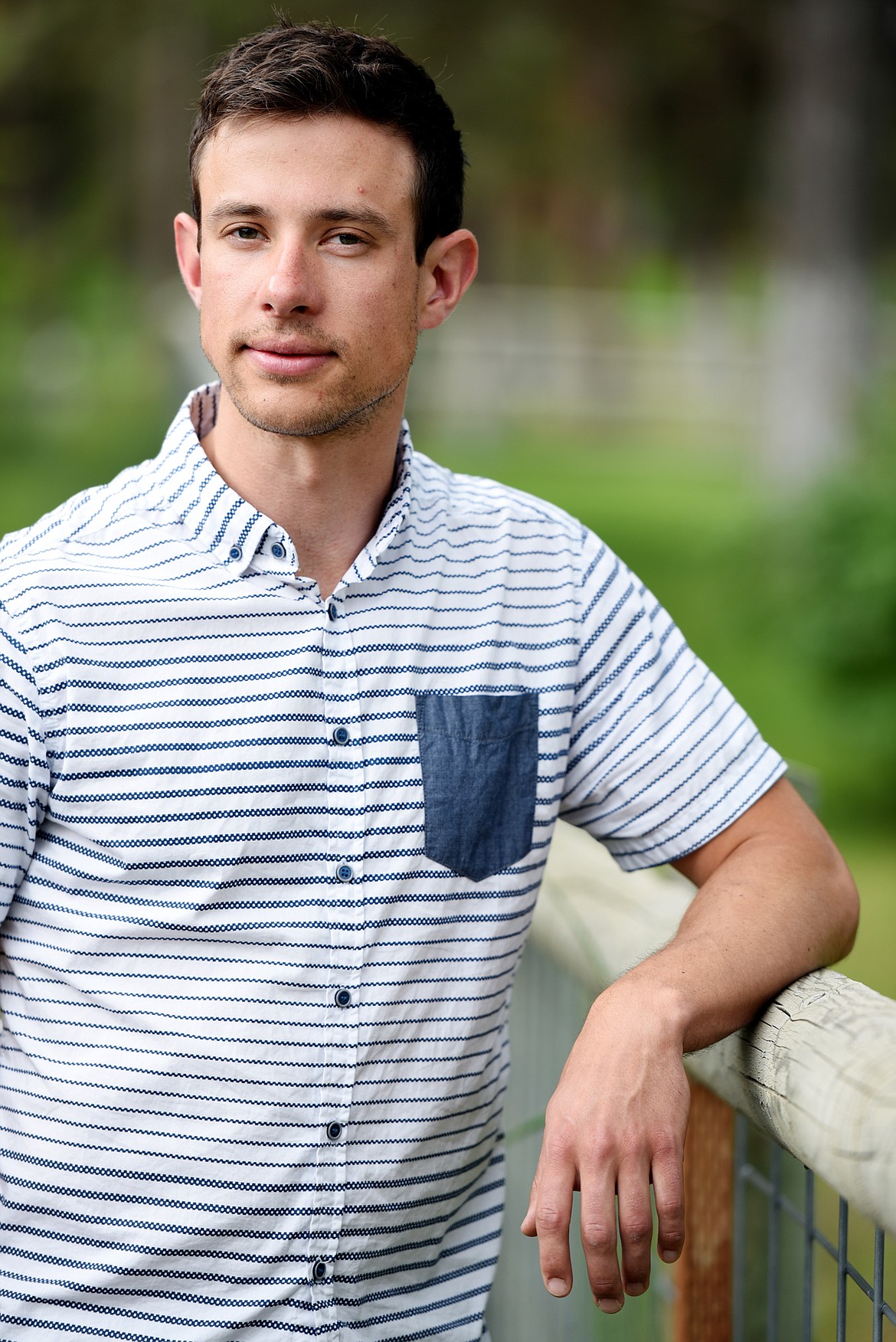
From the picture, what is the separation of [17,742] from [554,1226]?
73 cm

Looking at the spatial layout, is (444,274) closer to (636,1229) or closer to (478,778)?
(478,778)

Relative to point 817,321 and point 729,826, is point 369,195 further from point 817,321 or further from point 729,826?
point 817,321

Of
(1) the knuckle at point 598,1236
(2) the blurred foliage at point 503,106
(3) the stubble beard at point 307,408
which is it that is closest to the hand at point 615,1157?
(1) the knuckle at point 598,1236

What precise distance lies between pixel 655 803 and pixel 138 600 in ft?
2.21

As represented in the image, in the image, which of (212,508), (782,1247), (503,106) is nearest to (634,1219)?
(782,1247)

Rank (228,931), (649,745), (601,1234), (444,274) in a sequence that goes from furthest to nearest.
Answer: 1. (444,274)
2. (649,745)
3. (228,931)
4. (601,1234)

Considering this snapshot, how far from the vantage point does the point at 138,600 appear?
167cm

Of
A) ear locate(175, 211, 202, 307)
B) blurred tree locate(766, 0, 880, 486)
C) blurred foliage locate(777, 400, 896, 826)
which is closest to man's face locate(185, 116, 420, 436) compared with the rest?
ear locate(175, 211, 202, 307)

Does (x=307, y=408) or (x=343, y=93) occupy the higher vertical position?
(x=343, y=93)

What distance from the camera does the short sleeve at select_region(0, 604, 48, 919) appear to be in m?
1.59

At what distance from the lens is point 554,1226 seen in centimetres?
141

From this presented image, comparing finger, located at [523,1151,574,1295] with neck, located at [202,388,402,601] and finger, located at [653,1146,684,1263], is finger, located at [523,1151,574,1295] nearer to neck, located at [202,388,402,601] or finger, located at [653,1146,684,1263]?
finger, located at [653,1146,684,1263]

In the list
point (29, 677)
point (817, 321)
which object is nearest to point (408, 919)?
point (29, 677)

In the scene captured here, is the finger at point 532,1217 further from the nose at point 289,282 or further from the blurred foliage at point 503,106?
the blurred foliage at point 503,106
